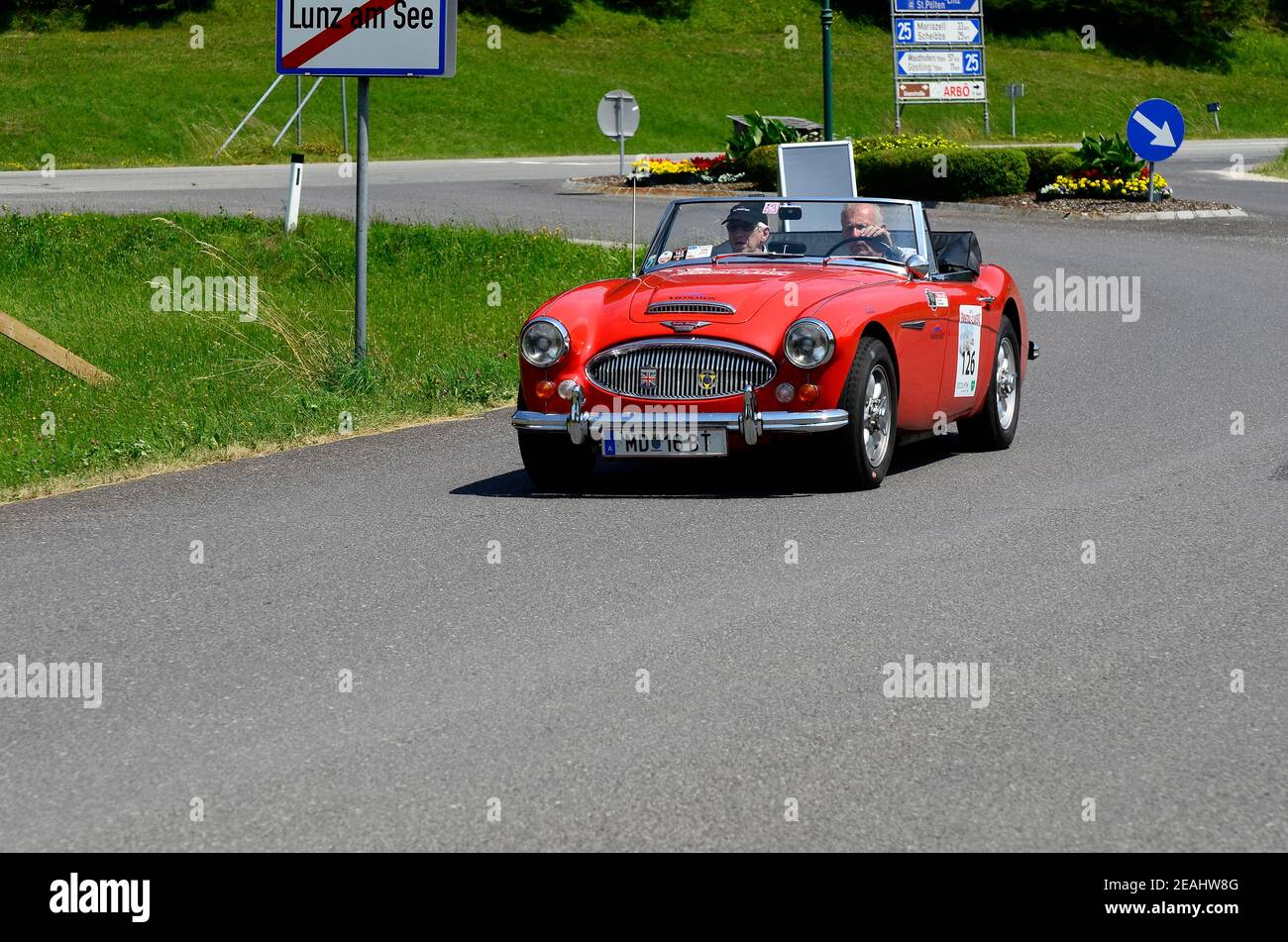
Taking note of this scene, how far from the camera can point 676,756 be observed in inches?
197

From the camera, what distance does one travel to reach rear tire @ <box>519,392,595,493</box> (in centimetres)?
952

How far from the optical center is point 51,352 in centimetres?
1366

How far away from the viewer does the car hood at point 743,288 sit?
30.7 feet

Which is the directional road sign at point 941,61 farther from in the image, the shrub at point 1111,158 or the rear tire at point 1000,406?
the rear tire at point 1000,406

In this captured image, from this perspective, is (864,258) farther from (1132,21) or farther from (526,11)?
(1132,21)

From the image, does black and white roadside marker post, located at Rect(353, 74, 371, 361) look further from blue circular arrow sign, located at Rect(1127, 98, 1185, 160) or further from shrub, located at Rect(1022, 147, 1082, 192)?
shrub, located at Rect(1022, 147, 1082, 192)

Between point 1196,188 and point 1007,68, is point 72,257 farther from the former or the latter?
point 1007,68

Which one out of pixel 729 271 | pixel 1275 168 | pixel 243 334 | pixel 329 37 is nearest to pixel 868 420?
pixel 729 271

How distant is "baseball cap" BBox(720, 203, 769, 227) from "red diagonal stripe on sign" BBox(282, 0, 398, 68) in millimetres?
3760

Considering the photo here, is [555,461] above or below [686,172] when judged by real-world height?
below

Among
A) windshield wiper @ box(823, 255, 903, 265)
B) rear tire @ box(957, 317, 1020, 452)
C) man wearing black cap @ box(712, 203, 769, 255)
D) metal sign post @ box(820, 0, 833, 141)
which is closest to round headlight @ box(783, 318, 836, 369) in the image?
windshield wiper @ box(823, 255, 903, 265)

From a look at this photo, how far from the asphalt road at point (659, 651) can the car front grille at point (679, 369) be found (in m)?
0.55

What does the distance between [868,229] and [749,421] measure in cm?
211
